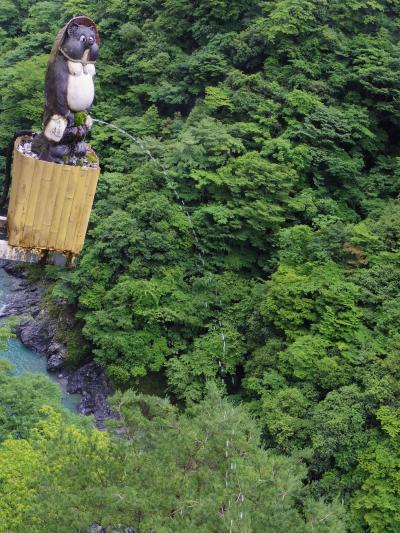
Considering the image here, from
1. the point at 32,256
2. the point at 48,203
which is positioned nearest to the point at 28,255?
the point at 32,256

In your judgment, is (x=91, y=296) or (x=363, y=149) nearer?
(x=91, y=296)

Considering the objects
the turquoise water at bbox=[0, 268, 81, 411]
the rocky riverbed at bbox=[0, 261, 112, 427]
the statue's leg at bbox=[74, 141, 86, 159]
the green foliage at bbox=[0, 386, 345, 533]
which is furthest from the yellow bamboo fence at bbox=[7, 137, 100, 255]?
the turquoise water at bbox=[0, 268, 81, 411]

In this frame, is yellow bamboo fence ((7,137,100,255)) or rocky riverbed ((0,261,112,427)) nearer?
yellow bamboo fence ((7,137,100,255))

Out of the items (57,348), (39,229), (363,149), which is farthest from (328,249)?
(39,229)

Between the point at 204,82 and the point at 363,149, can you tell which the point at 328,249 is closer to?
the point at 363,149

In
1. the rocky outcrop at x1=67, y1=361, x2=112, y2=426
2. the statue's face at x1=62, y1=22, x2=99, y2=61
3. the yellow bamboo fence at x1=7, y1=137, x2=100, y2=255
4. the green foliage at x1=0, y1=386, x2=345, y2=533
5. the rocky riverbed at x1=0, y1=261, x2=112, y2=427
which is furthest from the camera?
the rocky riverbed at x1=0, y1=261, x2=112, y2=427

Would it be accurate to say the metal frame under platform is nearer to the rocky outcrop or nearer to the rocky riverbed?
the rocky riverbed

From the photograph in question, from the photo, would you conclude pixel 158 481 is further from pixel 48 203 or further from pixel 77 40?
pixel 77 40
